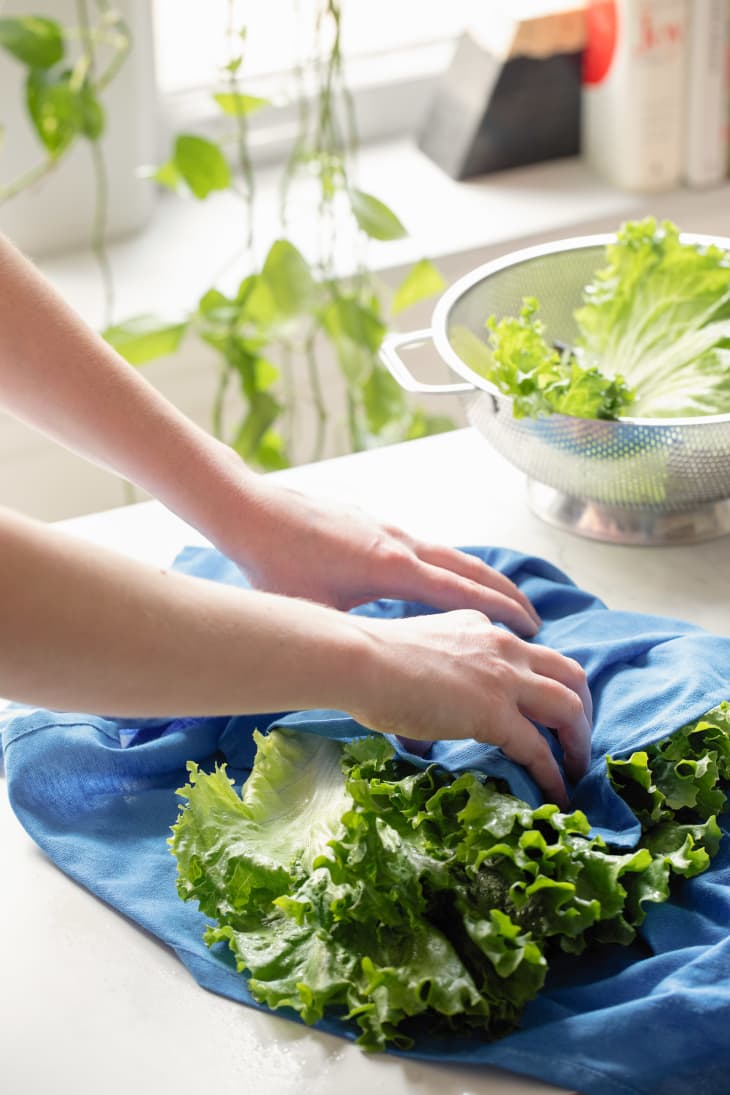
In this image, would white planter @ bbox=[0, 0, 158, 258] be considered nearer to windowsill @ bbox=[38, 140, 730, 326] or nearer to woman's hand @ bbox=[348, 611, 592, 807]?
windowsill @ bbox=[38, 140, 730, 326]

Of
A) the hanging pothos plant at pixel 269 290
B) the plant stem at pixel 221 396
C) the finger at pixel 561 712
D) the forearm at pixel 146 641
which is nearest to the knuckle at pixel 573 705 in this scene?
the finger at pixel 561 712

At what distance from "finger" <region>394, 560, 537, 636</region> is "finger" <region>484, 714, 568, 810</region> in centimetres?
17

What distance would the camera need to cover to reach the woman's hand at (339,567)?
1053 mm

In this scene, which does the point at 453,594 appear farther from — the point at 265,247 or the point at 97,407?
the point at 265,247

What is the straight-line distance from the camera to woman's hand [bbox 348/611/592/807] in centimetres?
86

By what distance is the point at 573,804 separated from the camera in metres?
0.92

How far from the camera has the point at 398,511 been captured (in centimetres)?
129

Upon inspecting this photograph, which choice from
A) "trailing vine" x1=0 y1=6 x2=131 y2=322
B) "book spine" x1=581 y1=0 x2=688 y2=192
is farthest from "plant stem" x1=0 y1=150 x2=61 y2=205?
"book spine" x1=581 y1=0 x2=688 y2=192

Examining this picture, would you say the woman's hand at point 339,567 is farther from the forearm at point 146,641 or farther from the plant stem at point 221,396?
the plant stem at point 221,396

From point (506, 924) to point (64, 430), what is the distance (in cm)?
51

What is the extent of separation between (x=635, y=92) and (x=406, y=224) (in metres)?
0.38

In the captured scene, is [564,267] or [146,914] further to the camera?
[564,267]

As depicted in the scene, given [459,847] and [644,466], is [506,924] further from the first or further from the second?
[644,466]

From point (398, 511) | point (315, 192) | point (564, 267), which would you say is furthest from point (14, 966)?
point (315, 192)
